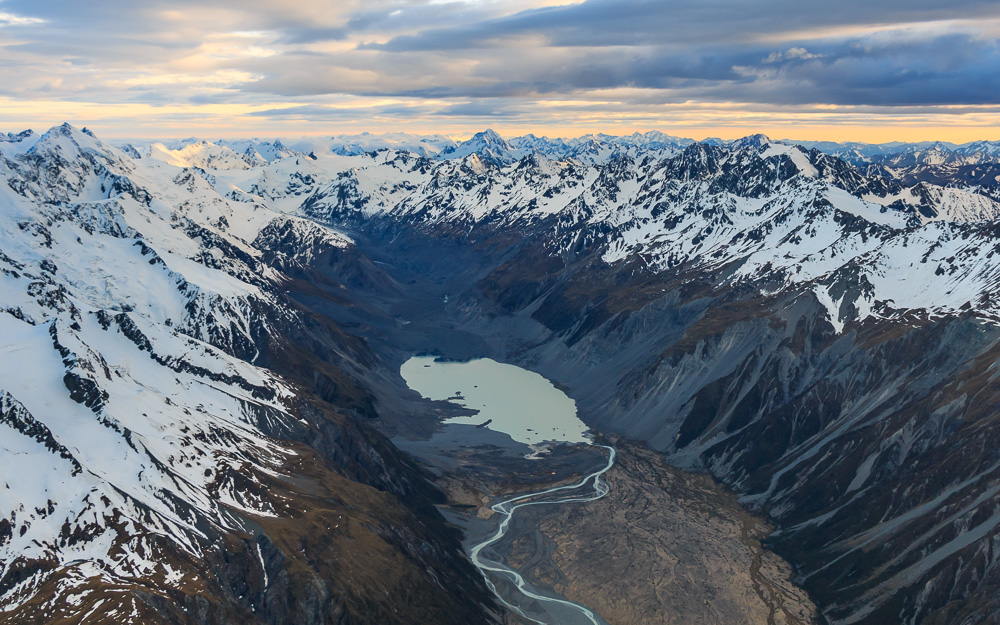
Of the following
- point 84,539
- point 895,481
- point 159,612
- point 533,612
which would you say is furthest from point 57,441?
point 895,481

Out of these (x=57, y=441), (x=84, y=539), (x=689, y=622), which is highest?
(x=57, y=441)

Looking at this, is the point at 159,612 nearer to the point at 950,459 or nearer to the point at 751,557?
the point at 751,557

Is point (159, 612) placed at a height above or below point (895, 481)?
above

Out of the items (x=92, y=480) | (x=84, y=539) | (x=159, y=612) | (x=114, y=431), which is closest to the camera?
(x=159, y=612)

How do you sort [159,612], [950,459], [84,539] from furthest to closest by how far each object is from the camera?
1. [950,459]
2. [84,539]
3. [159,612]

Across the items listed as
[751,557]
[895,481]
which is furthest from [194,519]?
[895,481]

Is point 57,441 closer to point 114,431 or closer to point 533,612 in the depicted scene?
point 114,431

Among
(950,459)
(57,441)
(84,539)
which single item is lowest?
(950,459)

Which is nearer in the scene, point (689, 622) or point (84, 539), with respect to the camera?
point (84, 539)

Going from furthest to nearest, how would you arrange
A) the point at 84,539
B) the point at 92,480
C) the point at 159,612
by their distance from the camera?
the point at 92,480, the point at 84,539, the point at 159,612
